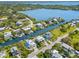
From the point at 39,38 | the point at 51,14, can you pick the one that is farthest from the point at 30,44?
the point at 51,14

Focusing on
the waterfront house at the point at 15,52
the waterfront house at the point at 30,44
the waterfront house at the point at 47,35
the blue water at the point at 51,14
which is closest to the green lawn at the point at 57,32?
the waterfront house at the point at 47,35

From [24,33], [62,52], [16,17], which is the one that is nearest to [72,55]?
[62,52]

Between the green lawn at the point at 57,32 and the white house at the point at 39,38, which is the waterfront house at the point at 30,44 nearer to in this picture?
the white house at the point at 39,38

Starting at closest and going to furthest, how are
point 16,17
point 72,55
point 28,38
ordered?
point 72,55 < point 28,38 < point 16,17

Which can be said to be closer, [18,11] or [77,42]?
[77,42]

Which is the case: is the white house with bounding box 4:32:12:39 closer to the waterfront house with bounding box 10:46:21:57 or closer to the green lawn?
the waterfront house with bounding box 10:46:21:57

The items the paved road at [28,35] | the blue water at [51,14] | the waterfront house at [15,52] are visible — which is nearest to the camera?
the waterfront house at [15,52]

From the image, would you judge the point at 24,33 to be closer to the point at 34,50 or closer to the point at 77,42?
the point at 34,50

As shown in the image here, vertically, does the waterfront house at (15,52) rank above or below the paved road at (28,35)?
below

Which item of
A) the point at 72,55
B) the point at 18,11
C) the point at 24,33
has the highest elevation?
the point at 18,11
